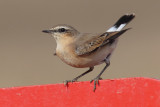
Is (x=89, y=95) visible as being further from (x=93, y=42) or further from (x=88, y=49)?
(x=93, y=42)

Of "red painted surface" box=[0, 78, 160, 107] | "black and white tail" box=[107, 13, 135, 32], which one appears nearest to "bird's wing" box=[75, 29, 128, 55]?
"black and white tail" box=[107, 13, 135, 32]

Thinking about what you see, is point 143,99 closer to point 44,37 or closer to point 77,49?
point 77,49

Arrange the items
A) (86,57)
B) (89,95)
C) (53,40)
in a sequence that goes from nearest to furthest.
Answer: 1. (89,95)
2. (86,57)
3. (53,40)

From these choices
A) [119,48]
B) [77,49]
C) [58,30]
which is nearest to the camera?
[77,49]

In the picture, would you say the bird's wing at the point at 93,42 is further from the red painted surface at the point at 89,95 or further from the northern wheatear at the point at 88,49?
the red painted surface at the point at 89,95

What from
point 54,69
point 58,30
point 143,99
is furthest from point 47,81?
point 143,99

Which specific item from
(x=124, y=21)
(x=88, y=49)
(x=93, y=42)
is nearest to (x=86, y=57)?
(x=88, y=49)

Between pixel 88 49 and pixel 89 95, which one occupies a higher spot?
pixel 88 49
